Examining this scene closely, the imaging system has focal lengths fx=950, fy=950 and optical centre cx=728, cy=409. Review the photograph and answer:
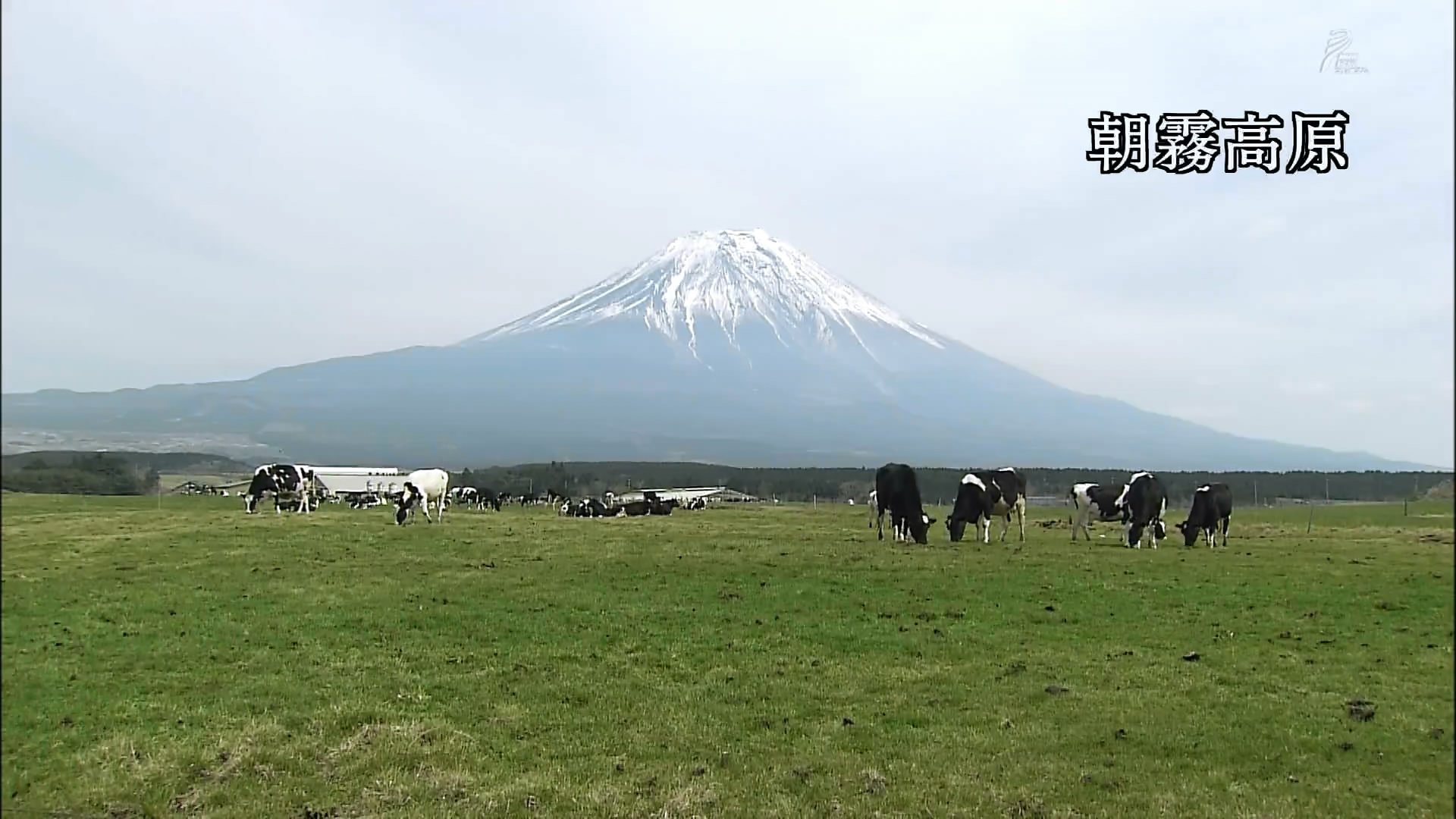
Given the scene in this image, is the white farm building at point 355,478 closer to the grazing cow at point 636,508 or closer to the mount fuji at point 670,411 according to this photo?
the grazing cow at point 636,508

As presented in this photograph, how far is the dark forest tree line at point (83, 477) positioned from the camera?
259cm

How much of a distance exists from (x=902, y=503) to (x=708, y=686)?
14907 millimetres

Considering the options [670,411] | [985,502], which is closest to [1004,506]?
[985,502]

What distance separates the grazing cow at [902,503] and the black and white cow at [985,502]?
2.79 feet

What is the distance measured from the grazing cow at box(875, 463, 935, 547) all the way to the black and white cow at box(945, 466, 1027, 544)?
0.85 m

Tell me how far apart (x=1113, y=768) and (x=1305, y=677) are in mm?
3535

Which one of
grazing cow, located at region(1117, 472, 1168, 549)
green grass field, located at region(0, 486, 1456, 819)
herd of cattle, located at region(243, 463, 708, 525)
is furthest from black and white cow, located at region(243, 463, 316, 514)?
grazing cow, located at region(1117, 472, 1168, 549)

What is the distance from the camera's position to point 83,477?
326cm

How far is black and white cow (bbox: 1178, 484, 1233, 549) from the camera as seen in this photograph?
2325 centimetres

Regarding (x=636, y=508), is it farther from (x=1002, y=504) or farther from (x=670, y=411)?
(x=670, y=411)

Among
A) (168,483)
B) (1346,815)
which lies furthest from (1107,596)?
(168,483)

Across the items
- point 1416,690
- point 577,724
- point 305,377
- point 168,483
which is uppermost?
point 305,377

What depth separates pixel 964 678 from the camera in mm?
9414

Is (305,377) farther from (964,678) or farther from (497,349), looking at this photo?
(964,678)
